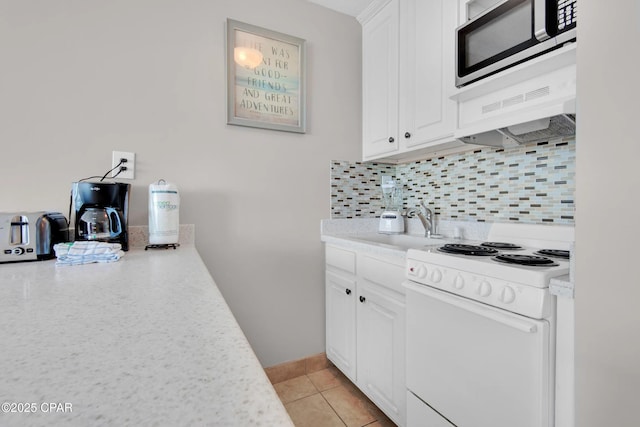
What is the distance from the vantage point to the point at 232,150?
1.72m

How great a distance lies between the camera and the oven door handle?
817mm

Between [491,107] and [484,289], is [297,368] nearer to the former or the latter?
[484,289]

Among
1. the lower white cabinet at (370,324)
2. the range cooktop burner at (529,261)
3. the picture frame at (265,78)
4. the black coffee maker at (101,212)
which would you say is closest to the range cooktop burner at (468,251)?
the range cooktop burner at (529,261)

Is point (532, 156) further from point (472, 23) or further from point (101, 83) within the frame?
point (101, 83)

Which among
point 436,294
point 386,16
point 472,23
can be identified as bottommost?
point 436,294

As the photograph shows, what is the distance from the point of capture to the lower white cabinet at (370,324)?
1.34 meters

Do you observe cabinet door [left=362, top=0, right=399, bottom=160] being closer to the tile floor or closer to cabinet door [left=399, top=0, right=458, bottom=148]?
cabinet door [left=399, top=0, right=458, bottom=148]

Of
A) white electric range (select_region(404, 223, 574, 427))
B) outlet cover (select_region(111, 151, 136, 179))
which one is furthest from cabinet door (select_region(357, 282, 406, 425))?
outlet cover (select_region(111, 151, 136, 179))

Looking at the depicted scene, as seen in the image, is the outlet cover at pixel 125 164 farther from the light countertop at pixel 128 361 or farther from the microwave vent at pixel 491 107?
the microwave vent at pixel 491 107

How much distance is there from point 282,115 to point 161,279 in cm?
135

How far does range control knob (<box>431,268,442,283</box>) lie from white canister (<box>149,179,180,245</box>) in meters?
1.13

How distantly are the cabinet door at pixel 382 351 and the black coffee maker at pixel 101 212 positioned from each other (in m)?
1.17

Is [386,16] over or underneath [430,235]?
over

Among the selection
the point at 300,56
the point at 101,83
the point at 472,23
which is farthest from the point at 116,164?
the point at 472,23
